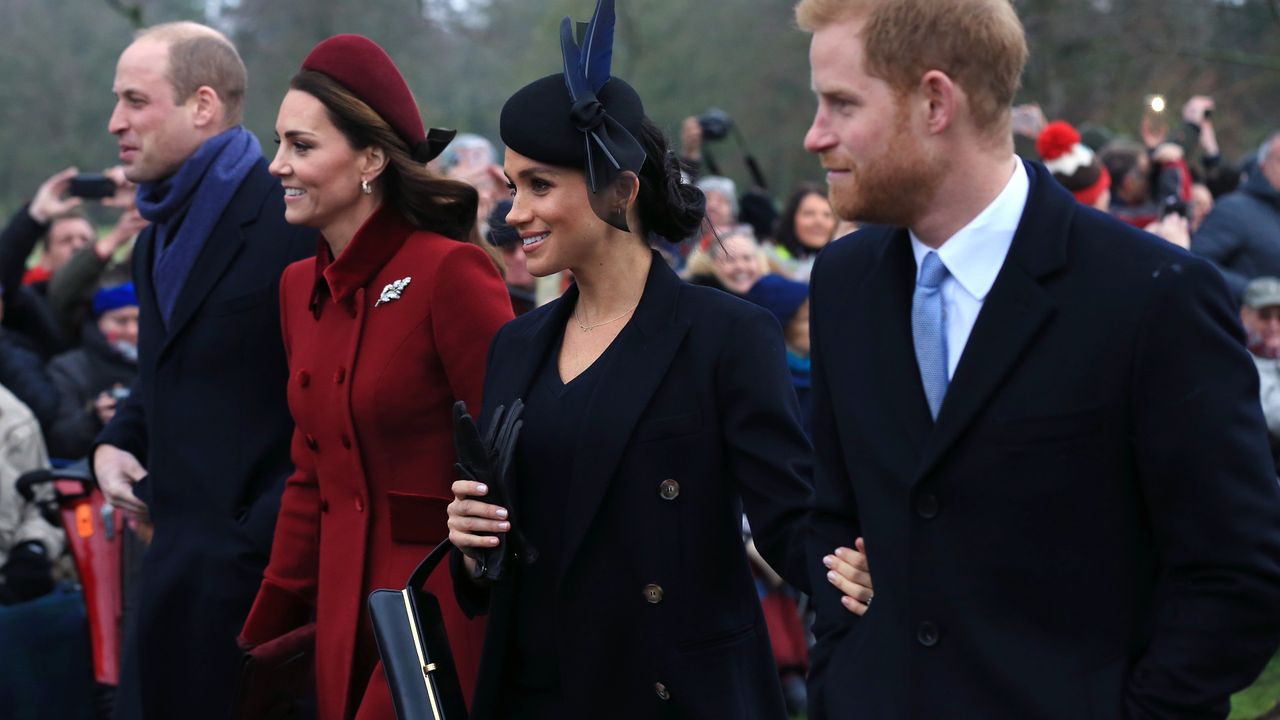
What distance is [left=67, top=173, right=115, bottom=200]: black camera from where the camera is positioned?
7.84m

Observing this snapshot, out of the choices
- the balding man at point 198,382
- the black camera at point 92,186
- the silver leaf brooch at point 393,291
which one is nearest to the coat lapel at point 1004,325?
the silver leaf brooch at point 393,291

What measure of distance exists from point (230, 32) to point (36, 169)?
13984mm

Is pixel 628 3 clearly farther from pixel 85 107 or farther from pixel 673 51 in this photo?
pixel 85 107

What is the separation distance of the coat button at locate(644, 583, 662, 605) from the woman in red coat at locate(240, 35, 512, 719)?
2.33 ft

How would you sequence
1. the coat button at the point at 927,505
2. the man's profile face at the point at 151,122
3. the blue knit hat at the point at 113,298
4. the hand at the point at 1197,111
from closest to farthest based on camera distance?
the coat button at the point at 927,505 → the man's profile face at the point at 151,122 → the blue knit hat at the point at 113,298 → the hand at the point at 1197,111

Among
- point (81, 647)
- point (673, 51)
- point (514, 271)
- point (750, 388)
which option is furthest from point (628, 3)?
point (750, 388)

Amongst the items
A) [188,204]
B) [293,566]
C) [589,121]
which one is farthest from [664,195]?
Result: [188,204]

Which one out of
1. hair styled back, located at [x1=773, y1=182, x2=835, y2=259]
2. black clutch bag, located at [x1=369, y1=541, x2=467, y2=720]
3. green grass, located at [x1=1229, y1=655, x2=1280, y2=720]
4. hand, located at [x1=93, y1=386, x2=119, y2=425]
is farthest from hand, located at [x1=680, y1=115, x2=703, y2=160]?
black clutch bag, located at [x1=369, y1=541, x2=467, y2=720]

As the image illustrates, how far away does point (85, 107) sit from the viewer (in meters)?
37.4

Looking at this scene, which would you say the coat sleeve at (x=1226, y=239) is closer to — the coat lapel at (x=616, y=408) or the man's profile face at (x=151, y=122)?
the man's profile face at (x=151, y=122)

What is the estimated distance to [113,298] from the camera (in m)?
7.97

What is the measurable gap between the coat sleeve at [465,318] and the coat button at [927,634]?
1626 millimetres

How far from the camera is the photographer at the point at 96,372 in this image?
7.42 metres

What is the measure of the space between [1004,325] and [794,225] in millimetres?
7179
